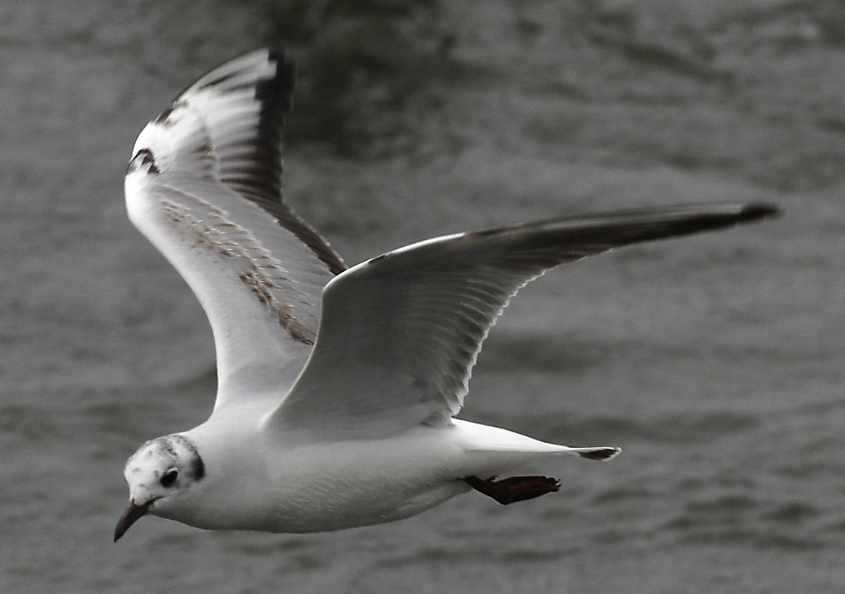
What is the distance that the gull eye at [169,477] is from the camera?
6578 millimetres

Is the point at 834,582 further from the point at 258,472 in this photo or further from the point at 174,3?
the point at 174,3

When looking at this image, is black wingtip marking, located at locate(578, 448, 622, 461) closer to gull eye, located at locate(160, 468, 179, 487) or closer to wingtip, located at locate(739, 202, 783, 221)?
gull eye, located at locate(160, 468, 179, 487)

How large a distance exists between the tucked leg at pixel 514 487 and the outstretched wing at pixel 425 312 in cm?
27

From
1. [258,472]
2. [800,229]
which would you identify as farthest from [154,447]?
[800,229]

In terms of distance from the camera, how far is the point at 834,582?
33.4 ft

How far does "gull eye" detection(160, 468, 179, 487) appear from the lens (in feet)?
21.6

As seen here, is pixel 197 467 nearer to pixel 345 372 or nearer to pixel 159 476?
pixel 159 476

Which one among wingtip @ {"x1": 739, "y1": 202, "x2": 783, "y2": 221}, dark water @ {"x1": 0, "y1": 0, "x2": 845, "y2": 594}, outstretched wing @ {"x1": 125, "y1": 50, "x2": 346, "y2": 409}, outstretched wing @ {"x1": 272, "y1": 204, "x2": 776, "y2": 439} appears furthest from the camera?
dark water @ {"x1": 0, "y1": 0, "x2": 845, "y2": 594}

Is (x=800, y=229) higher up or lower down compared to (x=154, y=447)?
higher up

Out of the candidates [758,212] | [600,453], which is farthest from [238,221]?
[758,212]

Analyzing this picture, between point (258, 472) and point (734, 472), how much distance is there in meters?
4.76

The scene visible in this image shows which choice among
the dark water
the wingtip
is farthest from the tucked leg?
the dark water

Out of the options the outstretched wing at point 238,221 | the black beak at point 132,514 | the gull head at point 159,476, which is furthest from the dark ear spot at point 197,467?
the outstretched wing at point 238,221

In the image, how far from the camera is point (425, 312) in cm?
649
